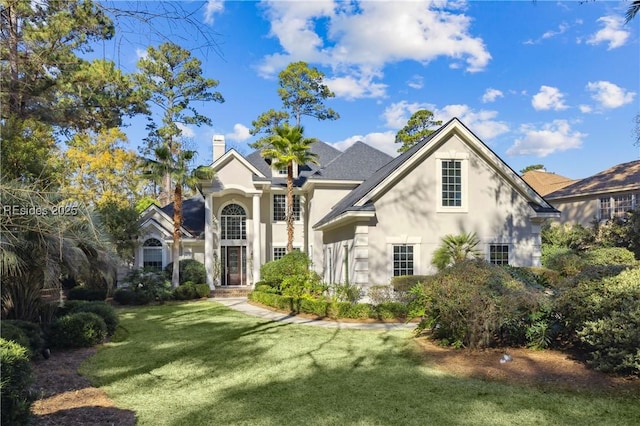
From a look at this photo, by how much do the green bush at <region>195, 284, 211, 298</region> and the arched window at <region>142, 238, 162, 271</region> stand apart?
392cm

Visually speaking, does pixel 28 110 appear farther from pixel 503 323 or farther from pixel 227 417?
pixel 503 323

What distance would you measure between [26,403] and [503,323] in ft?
25.8

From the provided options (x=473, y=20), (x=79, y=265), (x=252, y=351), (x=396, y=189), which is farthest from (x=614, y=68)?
(x=79, y=265)

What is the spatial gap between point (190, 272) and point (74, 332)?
1248 centimetres

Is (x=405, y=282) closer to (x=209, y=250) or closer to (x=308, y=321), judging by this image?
(x=308, y=321)

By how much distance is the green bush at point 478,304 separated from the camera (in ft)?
26.2

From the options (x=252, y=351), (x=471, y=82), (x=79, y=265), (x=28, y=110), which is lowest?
(x=252, y=351)

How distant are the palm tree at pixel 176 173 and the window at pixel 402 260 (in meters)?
11.6

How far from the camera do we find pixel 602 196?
24641mm

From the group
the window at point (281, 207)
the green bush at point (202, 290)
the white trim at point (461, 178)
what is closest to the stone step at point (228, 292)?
the green bush at point (202, 290)

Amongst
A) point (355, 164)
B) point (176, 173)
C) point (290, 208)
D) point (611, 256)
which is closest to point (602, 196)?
point (611, 256)

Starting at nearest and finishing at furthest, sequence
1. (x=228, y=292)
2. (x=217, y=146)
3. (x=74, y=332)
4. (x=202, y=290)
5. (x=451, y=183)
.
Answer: (x=74, y=332), (x=451, y=183), (x=202, y=290), (x=228, y=292), (x=217, y=146)

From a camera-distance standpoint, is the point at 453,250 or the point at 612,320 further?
the point at 453,250

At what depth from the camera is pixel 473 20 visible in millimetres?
14461
